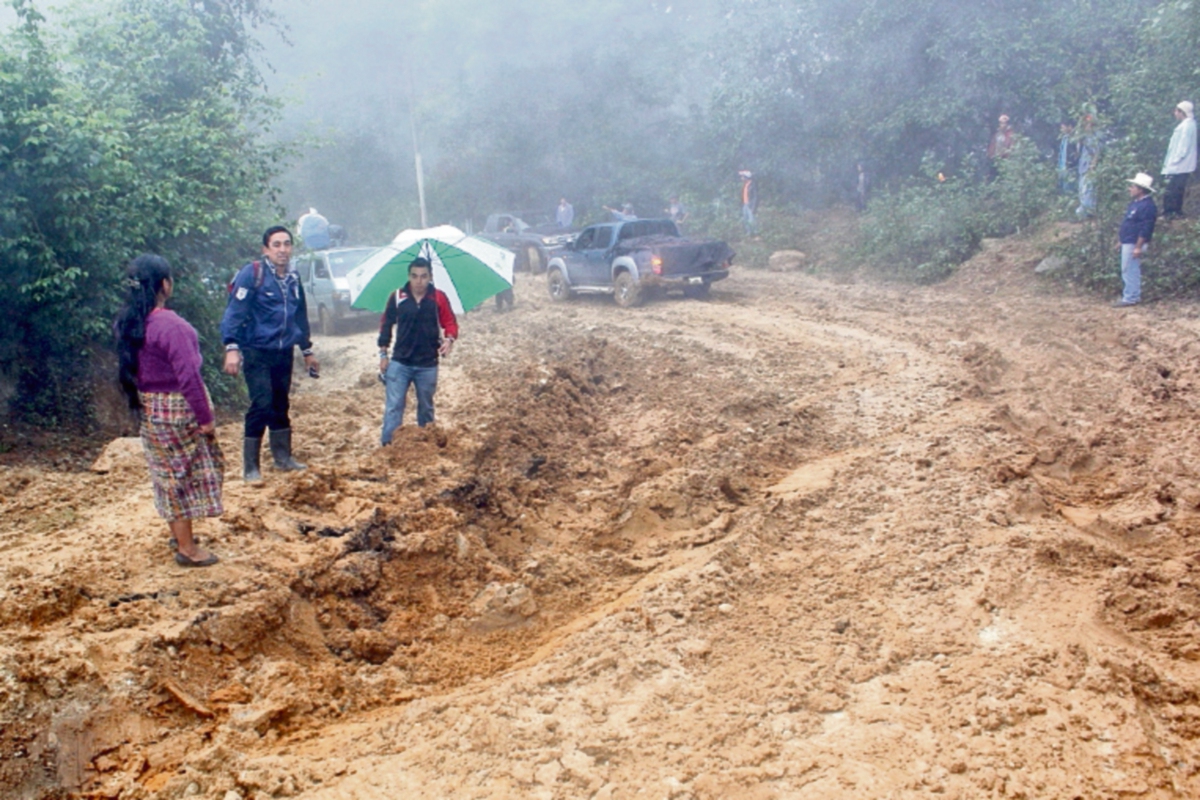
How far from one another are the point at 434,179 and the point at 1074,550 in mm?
31455

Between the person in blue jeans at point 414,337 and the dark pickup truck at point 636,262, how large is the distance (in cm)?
804

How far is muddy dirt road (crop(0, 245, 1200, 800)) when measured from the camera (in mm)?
3408

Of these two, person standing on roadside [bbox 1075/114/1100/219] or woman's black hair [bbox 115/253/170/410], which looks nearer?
woman's black hair [bbox 115/253/170/410]

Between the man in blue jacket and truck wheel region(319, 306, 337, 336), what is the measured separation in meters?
8.64

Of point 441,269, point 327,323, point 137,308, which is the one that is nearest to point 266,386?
point 137,308

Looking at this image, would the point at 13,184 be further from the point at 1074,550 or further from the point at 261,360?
the point at 1074,550

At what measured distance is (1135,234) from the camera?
1095cm

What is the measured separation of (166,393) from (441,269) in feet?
11.5

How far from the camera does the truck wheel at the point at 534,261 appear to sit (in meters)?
21.9

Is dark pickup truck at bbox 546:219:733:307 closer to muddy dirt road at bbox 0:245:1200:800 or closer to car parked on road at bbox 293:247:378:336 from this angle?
car parked on road at bbox 293:247:378:336

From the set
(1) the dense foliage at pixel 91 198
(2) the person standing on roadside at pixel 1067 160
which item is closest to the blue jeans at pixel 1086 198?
(2) the person standing on roadside at pixel 1067 160

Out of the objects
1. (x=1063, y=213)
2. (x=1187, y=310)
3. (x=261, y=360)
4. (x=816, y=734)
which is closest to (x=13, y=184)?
(x=261, y=360)

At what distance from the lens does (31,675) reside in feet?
12.2

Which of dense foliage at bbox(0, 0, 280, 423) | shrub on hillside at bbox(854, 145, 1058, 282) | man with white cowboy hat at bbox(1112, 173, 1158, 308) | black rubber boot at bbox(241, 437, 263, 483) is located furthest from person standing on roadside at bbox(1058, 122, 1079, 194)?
black rubber boot at bbox(241, 437, 263, 483)
